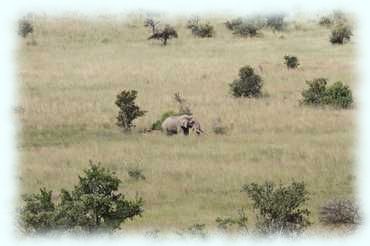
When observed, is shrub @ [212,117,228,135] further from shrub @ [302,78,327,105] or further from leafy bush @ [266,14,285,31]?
leafy bush @ [266,14,285,31]

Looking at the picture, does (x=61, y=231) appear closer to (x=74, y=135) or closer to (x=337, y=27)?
(x=74, y=135)

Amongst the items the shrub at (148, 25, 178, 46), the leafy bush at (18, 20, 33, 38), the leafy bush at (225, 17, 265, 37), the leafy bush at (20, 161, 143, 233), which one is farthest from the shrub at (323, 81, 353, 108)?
the leafy bush at (225, 17, 265, 37)

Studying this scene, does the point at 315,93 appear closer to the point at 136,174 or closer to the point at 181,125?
the point at 181,125

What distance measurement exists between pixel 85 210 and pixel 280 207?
10.9 ft

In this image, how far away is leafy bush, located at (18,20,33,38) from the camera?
4662cm

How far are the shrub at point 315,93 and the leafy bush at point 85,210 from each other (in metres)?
14.5

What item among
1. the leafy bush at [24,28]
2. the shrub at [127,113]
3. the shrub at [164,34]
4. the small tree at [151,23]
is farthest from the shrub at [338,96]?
the small tree at [151,23]

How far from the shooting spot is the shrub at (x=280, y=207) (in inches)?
559

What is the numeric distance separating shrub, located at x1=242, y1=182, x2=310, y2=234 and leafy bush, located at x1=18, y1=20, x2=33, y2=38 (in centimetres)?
3346

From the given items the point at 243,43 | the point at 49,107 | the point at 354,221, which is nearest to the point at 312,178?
the point at 354,221

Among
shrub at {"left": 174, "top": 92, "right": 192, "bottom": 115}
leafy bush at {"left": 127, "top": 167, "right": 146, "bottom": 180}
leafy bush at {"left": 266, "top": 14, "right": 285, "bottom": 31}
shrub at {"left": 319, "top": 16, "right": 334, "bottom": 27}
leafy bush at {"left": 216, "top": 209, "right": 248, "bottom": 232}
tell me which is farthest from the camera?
shrub at {"left": 319, "top": 16, "right": 334, "bottom": 27}

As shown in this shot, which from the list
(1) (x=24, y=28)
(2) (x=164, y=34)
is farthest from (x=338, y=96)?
(1) (x=24, y=28)

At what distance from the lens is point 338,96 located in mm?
28312

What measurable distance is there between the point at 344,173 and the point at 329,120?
6.34 m
